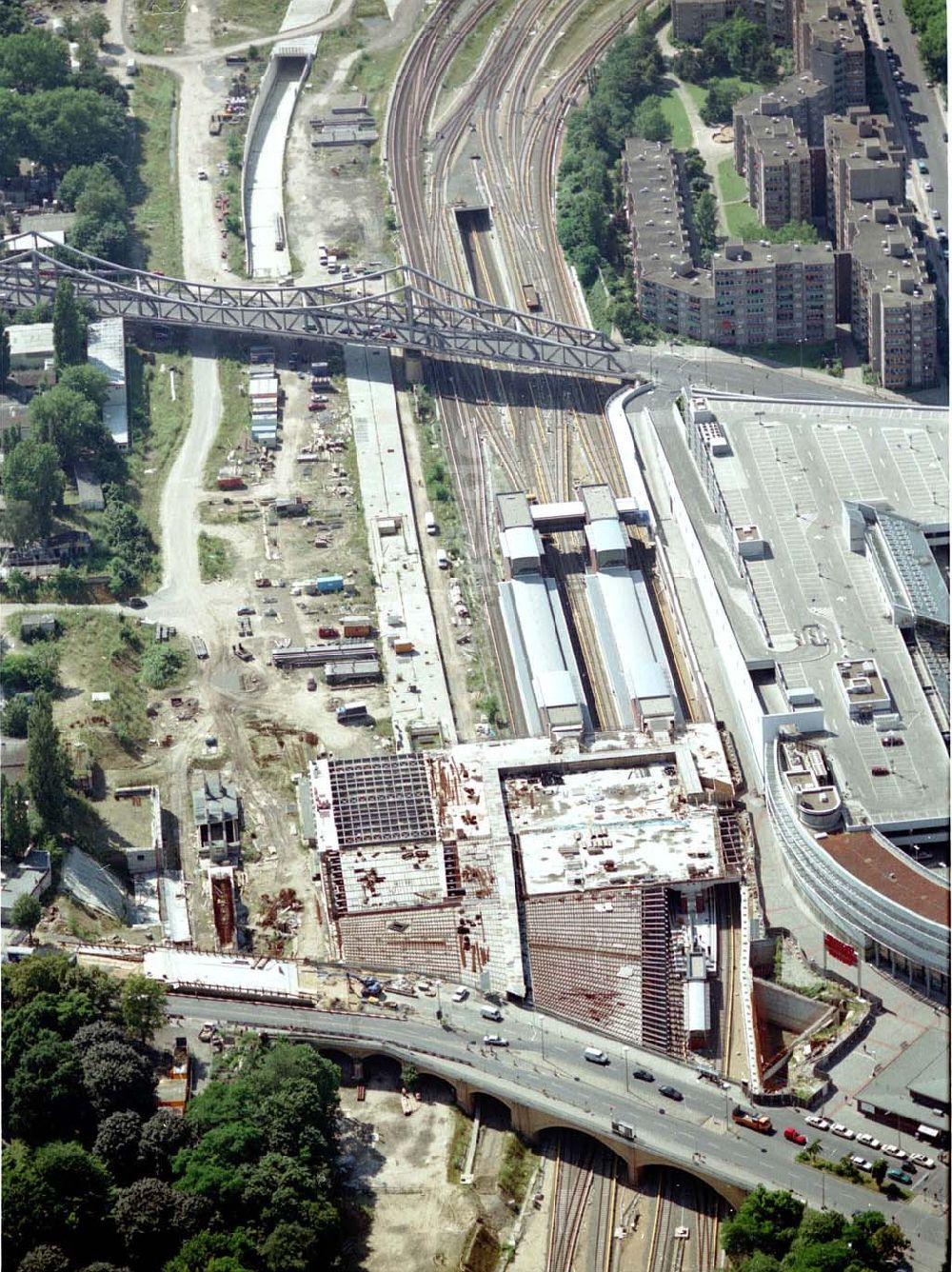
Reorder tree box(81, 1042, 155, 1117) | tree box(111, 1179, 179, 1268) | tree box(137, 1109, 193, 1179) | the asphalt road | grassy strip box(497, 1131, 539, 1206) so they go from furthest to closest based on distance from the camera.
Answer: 1. grassy strip box(497, 1131, 539, 1206)
2. tree box(81, 1042, 155, 1117)
3. the asphalt road
4. tree box(137, 1109, 193, 1179)
5. tree box(111, 1179, 179, 1268)

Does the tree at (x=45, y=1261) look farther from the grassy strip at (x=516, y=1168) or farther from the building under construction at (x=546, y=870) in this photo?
the building under construction at (x=546, y=870)

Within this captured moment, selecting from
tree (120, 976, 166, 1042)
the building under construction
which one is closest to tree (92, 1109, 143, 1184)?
tree (120, 976, 166, 1042)

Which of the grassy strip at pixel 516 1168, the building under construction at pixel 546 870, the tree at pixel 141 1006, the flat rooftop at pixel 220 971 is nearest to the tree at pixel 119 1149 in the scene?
the tree at pixel 141 1006

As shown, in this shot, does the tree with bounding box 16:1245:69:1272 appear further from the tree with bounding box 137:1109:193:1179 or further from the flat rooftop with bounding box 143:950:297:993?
the flat rooftop with bounding box 143:950:297:993

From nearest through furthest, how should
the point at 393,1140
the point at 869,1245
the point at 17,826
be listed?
the point at 869,1245, the point at 393,1140, the point at 17,826

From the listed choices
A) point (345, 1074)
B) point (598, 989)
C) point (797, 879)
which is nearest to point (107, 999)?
point (345, 1074)

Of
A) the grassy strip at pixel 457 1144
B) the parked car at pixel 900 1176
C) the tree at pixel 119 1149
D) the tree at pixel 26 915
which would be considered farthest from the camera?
the tree at pixel 26 915

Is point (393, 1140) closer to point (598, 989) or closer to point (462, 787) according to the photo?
point (598, 989)
